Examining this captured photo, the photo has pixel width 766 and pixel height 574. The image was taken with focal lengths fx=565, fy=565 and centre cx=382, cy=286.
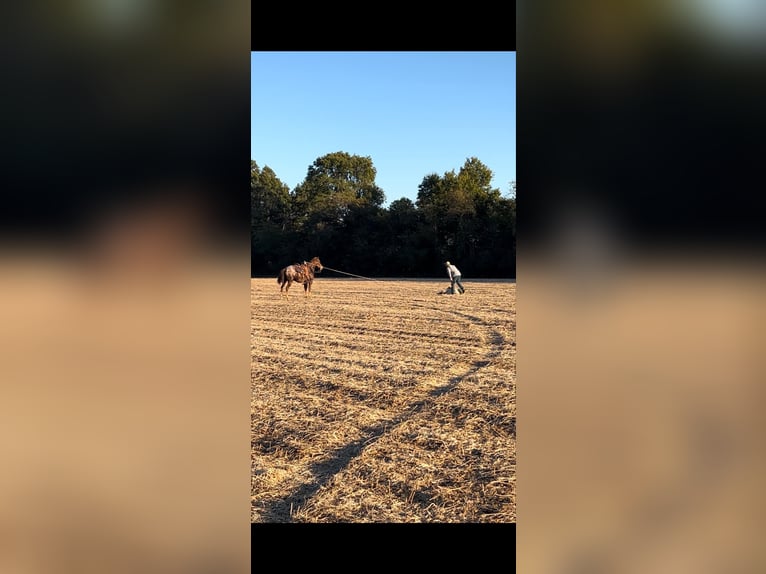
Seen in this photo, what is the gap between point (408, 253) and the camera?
26422 mm

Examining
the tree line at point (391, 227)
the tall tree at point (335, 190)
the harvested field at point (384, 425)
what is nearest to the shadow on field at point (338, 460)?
the harvested field at point (384, 425)
